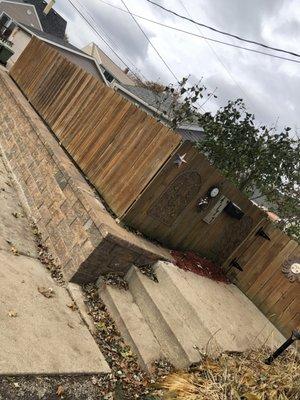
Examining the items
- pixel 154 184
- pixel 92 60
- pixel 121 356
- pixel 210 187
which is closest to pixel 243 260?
pixel 210 187

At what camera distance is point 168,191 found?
5.77 meters

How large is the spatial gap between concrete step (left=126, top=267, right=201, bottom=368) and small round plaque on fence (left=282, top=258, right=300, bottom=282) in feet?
9.64

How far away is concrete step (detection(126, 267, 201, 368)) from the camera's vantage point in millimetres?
4352

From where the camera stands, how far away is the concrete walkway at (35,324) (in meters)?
3.40

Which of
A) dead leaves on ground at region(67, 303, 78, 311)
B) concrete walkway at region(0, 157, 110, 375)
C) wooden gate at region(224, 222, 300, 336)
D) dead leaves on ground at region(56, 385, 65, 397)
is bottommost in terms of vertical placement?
dead leaves on ground at region(56, 385, 65, 397)

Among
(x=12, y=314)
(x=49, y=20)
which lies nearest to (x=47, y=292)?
(x=12, y=314)

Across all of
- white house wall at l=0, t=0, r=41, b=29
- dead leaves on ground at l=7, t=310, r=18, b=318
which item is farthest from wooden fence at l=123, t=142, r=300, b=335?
white house wall at l=0, t=0, r=41, b=29

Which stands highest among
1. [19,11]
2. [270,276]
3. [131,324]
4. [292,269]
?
[19,11]

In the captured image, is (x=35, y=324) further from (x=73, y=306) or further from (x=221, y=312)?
(x=221, y=312)

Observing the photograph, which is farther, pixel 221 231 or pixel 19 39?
pixel 19 39

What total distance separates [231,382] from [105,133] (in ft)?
14.7

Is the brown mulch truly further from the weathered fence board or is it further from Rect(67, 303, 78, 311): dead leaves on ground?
Rect(67, 303, 78, 311): dead leaves on ground

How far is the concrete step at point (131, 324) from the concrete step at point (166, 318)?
85 mm

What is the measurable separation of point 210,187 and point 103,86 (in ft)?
9.89
